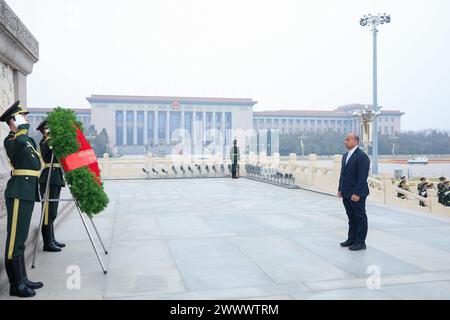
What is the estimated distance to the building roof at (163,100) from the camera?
241ft

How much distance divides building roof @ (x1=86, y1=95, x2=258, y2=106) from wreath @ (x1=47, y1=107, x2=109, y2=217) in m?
72.3

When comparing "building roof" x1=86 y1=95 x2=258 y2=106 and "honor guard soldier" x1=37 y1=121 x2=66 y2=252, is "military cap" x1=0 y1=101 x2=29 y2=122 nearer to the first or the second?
"honor guard soldier" x1=37 y1=121 x2=66 y2=252

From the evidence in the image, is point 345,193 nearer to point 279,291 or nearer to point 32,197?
point 279,291

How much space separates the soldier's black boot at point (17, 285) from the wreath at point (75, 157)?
34.7 inches

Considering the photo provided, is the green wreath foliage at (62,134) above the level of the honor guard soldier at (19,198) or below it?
above

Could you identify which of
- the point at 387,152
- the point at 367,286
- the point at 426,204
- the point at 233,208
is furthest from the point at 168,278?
the point at 387,152

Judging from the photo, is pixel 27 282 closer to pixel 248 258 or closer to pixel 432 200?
pixel 248 258

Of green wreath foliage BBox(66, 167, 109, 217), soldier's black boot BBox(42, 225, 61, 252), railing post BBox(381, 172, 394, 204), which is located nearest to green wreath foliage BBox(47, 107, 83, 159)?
green wreath foliage BBox(66, 167, 109, 217)

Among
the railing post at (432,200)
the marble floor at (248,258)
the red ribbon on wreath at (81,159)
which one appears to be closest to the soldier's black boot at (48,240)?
the marble floor at (248,258)

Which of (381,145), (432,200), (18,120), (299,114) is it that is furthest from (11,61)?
(299,114)

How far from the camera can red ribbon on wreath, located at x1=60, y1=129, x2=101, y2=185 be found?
13.1 ft

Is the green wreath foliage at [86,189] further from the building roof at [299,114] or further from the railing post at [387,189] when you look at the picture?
the building roof at [299,114]

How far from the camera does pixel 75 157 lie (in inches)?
158
